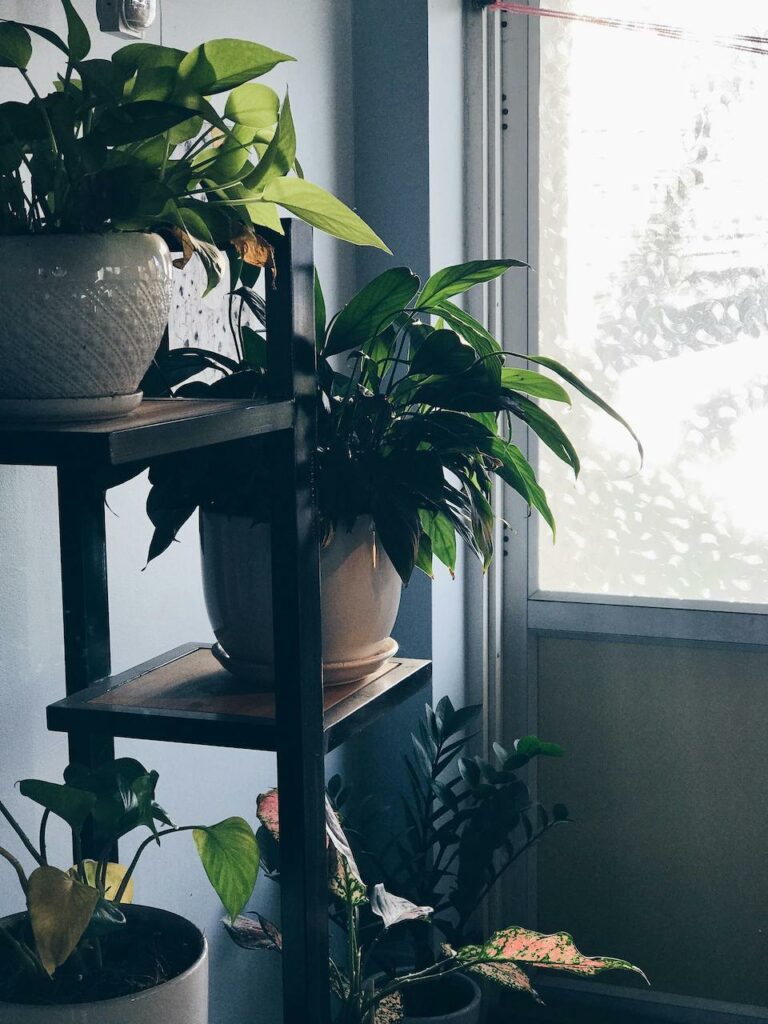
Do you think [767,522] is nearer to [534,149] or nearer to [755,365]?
[755,365]

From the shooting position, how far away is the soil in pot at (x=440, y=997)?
1.92m

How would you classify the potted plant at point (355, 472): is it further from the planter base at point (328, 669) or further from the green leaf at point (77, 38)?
the green leaf at point (77, 38)

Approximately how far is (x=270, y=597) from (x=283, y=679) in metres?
0.09

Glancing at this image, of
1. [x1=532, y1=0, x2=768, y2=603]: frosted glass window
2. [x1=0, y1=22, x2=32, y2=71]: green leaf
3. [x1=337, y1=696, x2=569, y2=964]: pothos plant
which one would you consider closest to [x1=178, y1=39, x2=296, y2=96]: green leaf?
[x1=0, y1=22, x2=32, y2=71]: green leaf

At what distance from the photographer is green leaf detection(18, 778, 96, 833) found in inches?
34.6

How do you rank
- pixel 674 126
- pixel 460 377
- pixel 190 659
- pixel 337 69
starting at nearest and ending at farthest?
pixel 460 377 → pixel 190 659 → pixel 337 69 → pixel 674 126

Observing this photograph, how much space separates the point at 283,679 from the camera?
100 centimetres

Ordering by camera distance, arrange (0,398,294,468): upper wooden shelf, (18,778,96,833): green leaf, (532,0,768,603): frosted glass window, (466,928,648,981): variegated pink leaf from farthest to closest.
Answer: (532,0,768,603): frosted glass window < (466,928,648,981): variegated pink leaf < (18,778,96,833): green leaf < (0,398,294,468): upper wooden shelf

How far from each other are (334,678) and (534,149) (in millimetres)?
1460

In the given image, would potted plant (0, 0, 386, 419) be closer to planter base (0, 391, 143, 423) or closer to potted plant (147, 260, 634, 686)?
planter base (0, 391, 143, 423)

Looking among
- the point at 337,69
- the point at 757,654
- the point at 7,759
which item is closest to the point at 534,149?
the point at 337,69

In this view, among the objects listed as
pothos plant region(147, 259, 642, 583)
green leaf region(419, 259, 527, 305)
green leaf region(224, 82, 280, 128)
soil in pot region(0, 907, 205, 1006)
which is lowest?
soil in pot region(0, 907, 205, 1006)

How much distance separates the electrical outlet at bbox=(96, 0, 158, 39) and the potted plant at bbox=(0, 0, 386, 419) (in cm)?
45

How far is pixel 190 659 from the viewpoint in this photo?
3.95 ft
